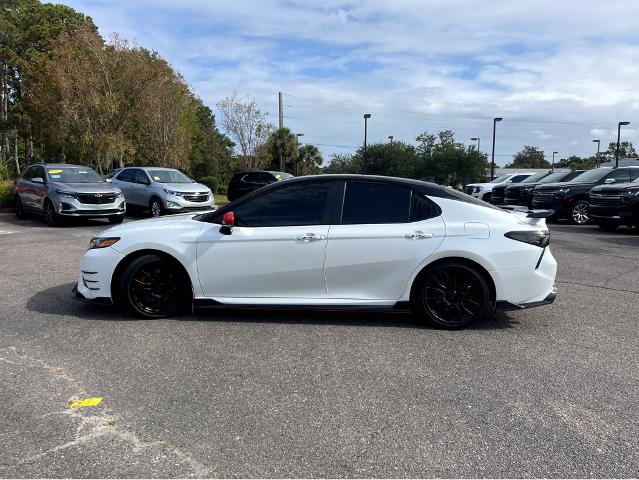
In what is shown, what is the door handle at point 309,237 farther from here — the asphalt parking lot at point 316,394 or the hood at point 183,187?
the hood at point 183,187

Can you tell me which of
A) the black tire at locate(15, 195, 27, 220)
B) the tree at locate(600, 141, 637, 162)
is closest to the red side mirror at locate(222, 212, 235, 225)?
the black tire at locate(15, 195, 27, 220)

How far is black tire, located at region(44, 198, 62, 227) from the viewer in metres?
13.8

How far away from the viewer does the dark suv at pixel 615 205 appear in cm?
1275

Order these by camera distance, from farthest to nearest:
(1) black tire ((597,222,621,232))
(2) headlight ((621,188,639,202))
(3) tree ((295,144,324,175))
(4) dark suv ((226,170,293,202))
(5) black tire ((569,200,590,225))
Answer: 1. (3) tree ((295,144,324,175))
2. (4) dark suv ((226,170,293,202))
3. (5) black tire ((569,200,590,225))
4. (1) black tire ((597,222,621,232))
5. (2) headlight ((621,188,639,202))

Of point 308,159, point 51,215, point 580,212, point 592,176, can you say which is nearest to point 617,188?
point 580,212

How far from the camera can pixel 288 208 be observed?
5.30 metres

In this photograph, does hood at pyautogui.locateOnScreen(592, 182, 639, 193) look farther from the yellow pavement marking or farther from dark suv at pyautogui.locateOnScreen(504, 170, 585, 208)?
the yellow pavement marking

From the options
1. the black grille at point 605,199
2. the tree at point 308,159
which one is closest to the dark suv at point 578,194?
the black grille at point 605,199

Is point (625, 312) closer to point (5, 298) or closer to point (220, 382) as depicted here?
point (220, 382)

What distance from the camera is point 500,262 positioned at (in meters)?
5.05

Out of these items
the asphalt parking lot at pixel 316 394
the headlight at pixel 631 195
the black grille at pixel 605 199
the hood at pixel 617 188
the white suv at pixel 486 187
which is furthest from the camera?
the white suv at pixel 486 187

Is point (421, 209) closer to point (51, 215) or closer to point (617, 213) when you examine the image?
point (617, 213)

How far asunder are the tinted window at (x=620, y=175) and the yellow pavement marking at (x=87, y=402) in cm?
1568

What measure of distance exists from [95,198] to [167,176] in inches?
122
